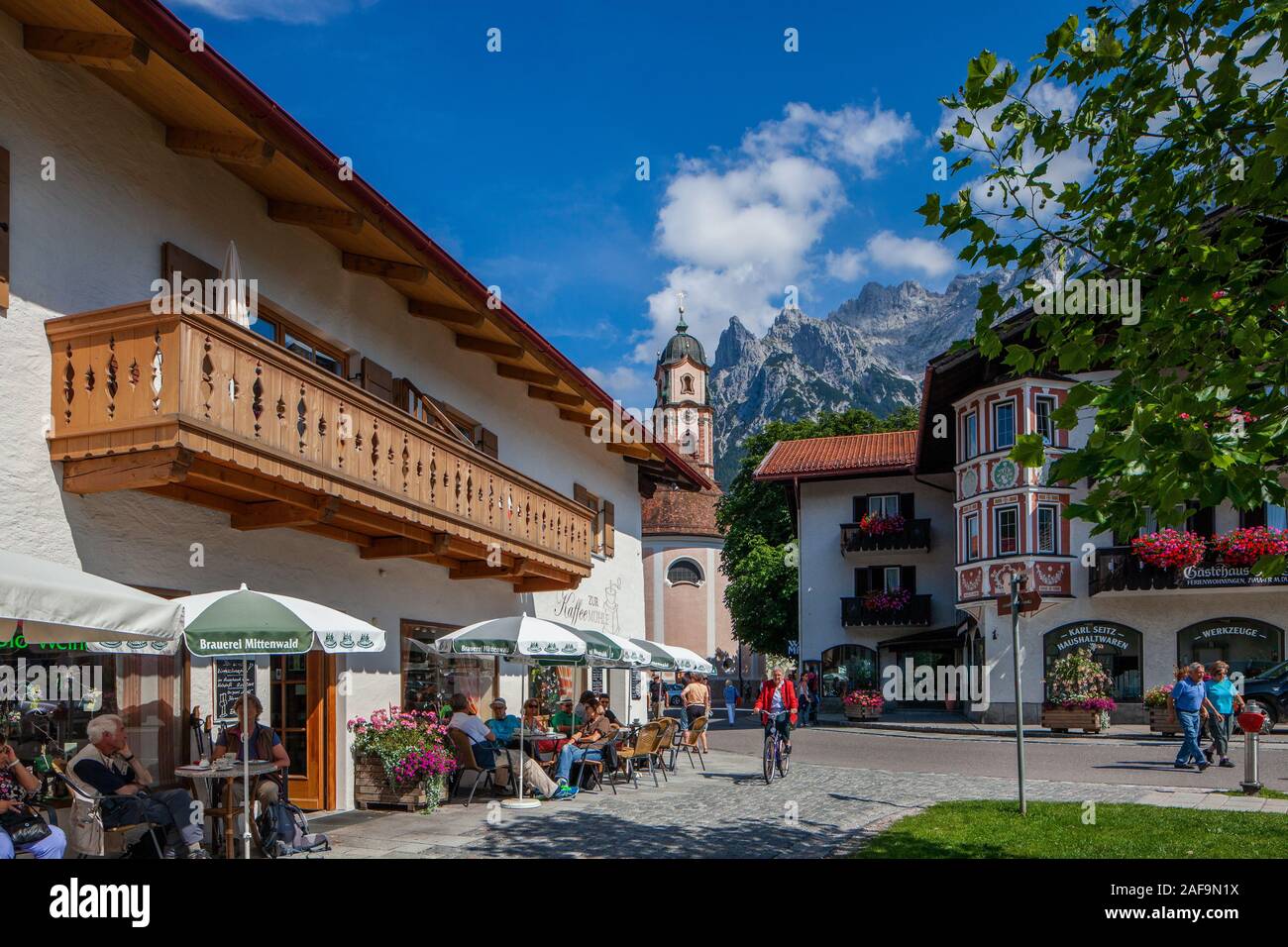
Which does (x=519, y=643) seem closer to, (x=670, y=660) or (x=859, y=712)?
(x=670, y=660)

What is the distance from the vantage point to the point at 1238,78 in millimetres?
7535

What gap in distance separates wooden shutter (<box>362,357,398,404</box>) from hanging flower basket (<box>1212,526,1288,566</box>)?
84.6 feet

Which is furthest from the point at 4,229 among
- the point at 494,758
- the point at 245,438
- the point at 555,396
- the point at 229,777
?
the point at 555,396

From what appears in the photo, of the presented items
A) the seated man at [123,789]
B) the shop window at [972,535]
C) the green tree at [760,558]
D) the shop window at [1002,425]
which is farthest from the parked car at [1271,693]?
the seated man at [123,789]

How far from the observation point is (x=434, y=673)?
1727 centimetres

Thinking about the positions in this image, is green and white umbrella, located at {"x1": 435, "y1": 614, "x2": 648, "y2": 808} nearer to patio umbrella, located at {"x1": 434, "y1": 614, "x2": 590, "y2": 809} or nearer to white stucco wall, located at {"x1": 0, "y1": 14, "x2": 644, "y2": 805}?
patio umbrella, located at {"x1": 434, "y1": 614, "x2": 590, "y2": 809}

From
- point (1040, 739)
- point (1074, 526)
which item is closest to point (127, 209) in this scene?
point (1040, 739)

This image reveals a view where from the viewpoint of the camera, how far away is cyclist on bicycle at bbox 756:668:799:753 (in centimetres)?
1766

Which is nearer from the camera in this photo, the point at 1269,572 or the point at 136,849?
the point at 1269,572

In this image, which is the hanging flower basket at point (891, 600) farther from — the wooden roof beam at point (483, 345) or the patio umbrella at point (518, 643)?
the patio umbrella at point (518, 643)
